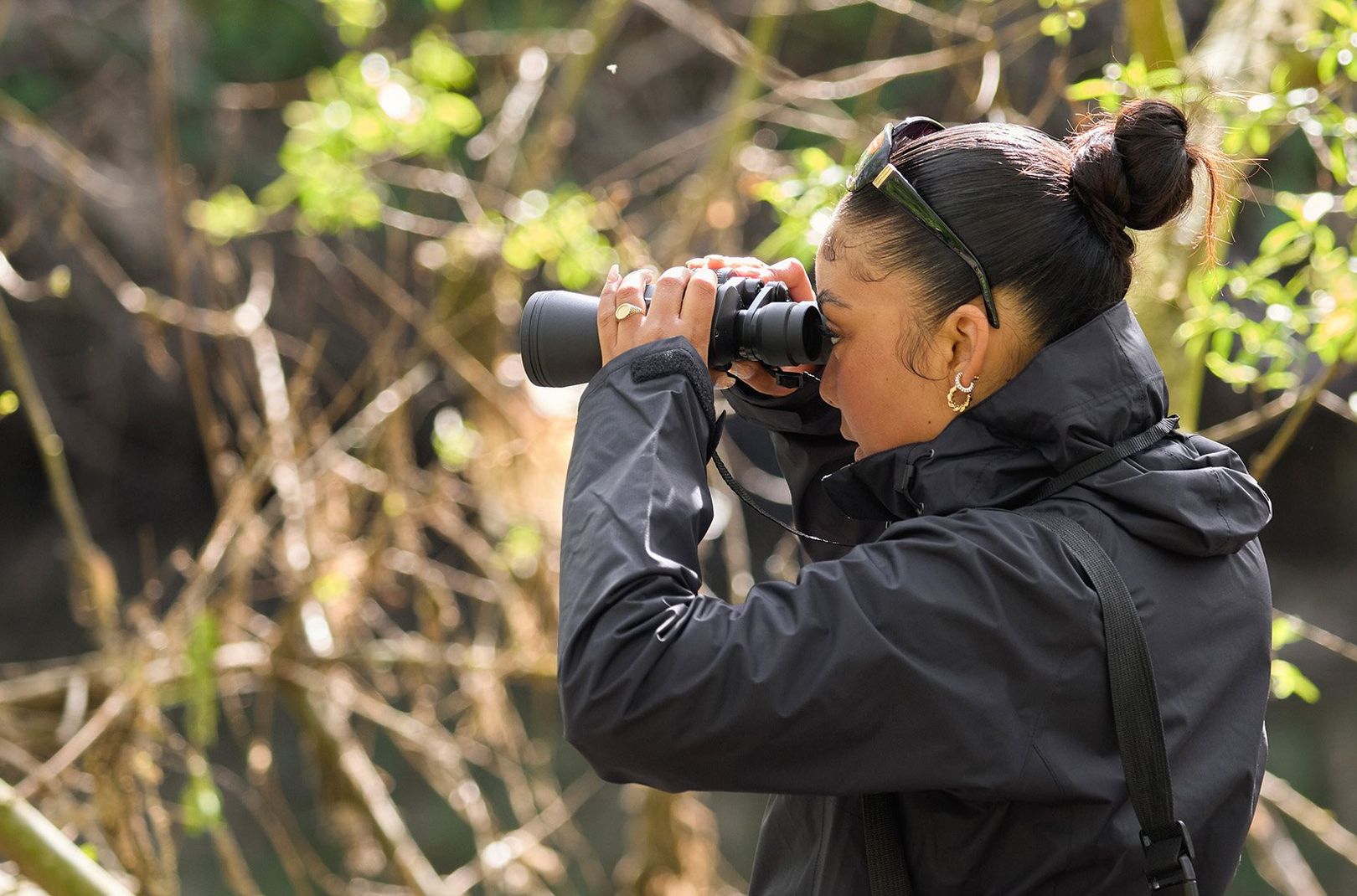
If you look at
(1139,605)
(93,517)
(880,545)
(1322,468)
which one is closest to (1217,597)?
(1139,605)

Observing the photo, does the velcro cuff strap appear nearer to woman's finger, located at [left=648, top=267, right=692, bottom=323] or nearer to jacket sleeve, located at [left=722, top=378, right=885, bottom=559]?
woman's finger, located at [left=648, top=267, right=692, bottom=323]

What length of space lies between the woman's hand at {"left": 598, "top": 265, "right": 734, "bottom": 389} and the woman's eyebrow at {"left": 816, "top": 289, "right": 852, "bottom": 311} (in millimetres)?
86

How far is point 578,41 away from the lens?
353 cm

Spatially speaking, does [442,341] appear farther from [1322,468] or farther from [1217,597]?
[1322,468]

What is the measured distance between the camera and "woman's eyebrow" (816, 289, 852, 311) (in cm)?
111

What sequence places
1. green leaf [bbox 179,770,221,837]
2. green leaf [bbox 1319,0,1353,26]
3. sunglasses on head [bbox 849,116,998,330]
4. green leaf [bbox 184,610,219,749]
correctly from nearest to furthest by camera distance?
1. sunglasses on head [bbox 849,116,998,330]
2. green leaf [bbox 1319,0,1353,26]
3. green leaf [bbox 179,770,221,837]
4. green leaf [bbox 184,610,219,749]

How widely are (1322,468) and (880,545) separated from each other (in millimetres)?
5830

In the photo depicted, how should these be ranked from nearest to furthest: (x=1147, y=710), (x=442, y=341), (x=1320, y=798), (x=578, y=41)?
(x=1147, y=710) < (x=442, y=341) < (x=578, y=41) < (x=1320, y=798)

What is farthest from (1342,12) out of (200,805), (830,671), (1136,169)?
(200,805)

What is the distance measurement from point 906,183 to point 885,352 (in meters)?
Answer: 0.13

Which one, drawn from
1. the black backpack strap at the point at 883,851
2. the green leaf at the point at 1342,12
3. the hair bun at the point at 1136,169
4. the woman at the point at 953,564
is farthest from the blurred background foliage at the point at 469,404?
the black backpack strap at the point at 883,851

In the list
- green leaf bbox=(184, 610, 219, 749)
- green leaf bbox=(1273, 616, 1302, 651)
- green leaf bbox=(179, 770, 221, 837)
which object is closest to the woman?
green leaf bbox=(1273, 616, 1302, 651)

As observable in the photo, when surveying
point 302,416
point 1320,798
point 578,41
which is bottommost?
point 1320,798

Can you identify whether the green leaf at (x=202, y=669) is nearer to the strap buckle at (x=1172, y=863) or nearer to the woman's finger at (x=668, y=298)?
the woman's finger at (x=668, y=298)
